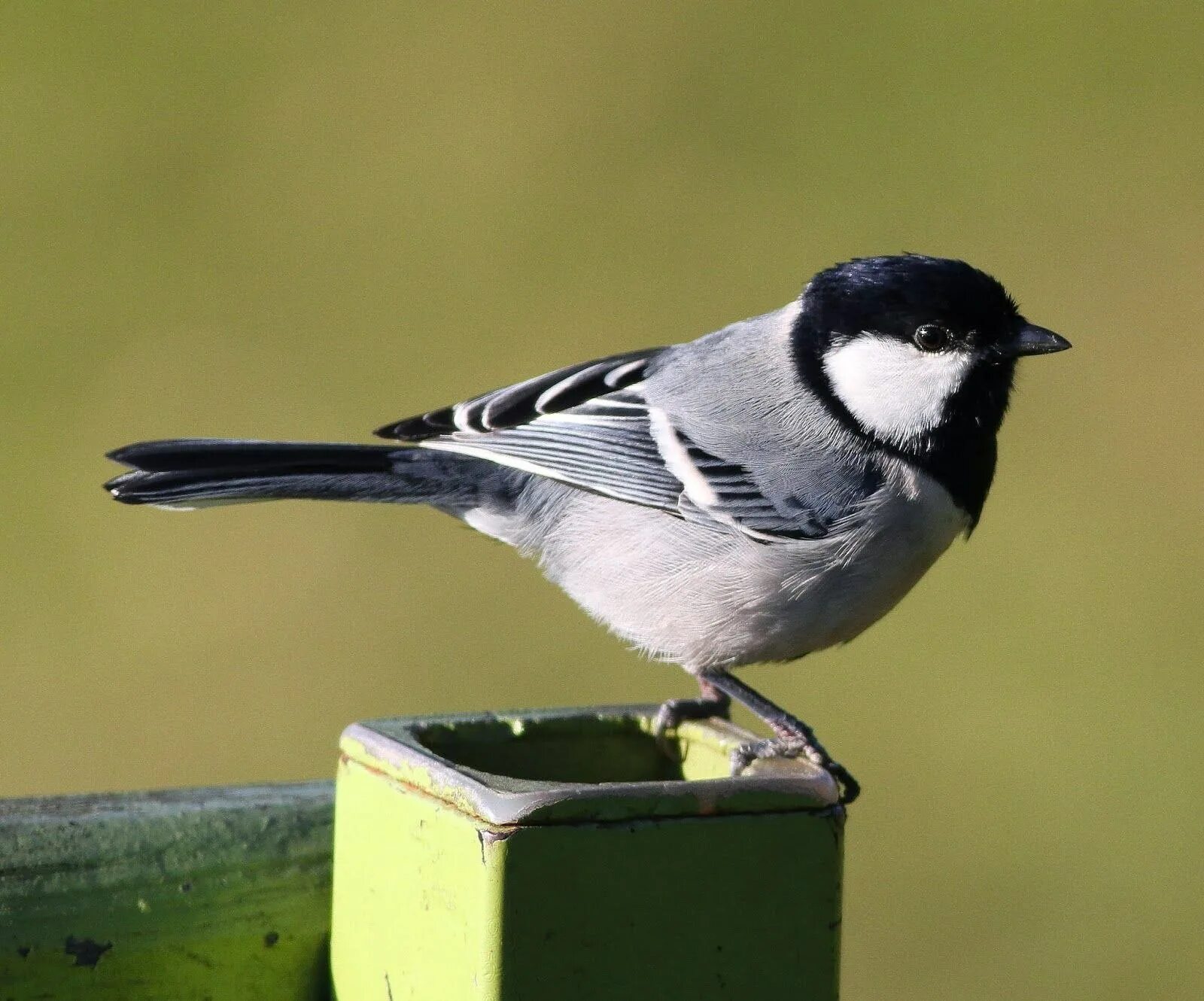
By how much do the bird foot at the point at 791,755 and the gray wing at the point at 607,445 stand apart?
12.1 inches

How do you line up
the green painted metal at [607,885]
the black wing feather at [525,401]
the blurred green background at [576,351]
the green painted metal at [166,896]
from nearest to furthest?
the green painted metal at [607,885]
the green painted metal at [166,896]
the black wing feather at [525,401]
the blurred green background at [576,351]

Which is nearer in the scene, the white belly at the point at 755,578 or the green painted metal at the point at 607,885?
the green painted metal at the point at 607,885

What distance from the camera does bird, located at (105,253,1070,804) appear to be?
2.03m

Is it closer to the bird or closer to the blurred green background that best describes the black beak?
the bird

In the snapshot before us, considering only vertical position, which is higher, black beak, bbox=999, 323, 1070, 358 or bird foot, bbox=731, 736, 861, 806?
black beak, bbox=999, 323, 1070, 358

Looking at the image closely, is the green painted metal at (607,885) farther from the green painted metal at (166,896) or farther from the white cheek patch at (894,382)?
the white cheek patch at (894,382)

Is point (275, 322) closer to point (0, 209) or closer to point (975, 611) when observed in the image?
point (0, 209)

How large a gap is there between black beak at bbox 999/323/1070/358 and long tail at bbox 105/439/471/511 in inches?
30.0


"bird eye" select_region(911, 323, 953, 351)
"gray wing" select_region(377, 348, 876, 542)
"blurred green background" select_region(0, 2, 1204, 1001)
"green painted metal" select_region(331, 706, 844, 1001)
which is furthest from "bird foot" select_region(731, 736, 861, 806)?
"blurred green background" select_region(0, 2, 1204, 1001)

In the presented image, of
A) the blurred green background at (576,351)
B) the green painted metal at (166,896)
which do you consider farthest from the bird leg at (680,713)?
the blurred green background at (576,351)

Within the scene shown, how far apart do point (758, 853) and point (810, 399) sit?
0.94 metres

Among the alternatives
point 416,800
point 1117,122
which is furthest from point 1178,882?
point 416,800

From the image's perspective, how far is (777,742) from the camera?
1604 mm

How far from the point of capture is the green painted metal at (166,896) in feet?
4.76
